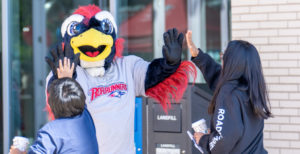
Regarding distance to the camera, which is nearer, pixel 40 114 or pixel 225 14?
pixel 225 14

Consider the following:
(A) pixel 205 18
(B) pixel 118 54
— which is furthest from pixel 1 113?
(B) pixel 118 54

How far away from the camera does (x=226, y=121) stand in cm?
278

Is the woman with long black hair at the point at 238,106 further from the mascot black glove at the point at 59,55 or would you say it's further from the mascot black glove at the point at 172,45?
the mascot black glove at the point at 59,55

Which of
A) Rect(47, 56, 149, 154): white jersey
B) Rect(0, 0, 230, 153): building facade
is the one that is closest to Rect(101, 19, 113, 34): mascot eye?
Rect(47, 56, 149, 154): white jersey

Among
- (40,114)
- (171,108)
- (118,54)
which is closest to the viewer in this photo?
(118,54)

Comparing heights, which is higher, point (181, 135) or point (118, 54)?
point (118, 54)

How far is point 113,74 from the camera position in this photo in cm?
328

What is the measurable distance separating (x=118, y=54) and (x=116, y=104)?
1.38ft

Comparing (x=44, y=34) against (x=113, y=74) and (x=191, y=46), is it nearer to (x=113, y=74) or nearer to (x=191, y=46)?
(x=113, y=74)

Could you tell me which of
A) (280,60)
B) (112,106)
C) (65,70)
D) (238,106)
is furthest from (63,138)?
(280,60)

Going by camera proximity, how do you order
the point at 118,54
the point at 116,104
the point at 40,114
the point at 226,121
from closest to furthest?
the point at 226,121
the point at 116,104
the point at 118,54
the point at 40,114

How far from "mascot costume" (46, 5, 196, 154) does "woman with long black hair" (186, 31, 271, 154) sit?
0.39m

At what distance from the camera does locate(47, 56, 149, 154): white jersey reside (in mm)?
3137

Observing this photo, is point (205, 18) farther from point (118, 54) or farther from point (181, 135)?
point (118, 54)
